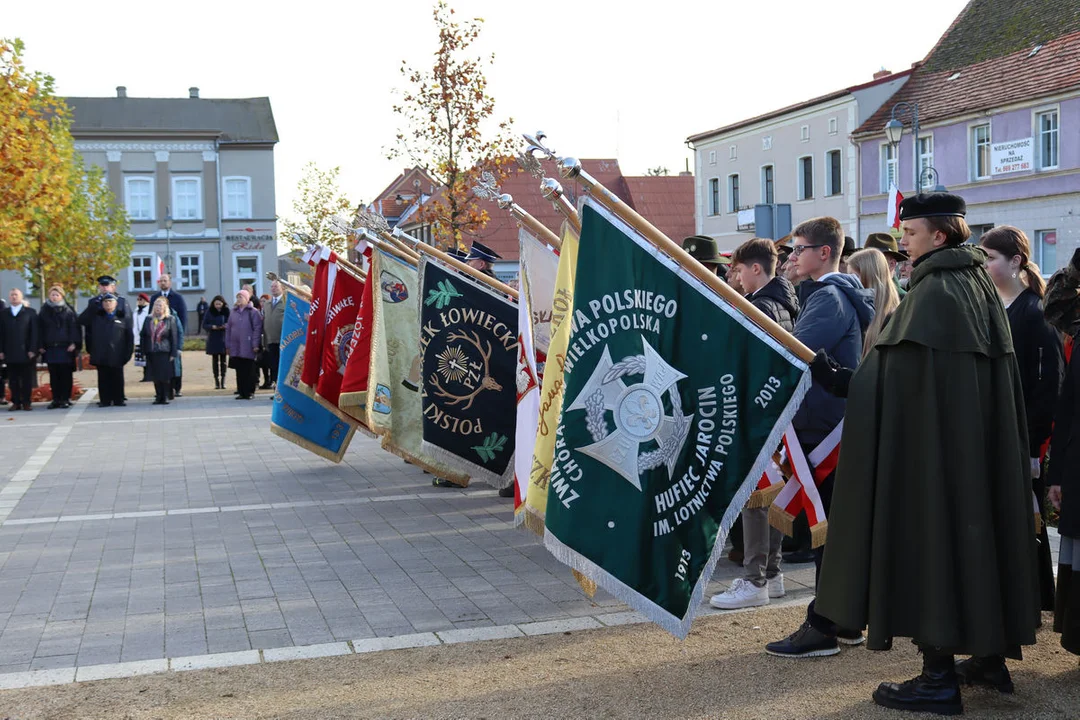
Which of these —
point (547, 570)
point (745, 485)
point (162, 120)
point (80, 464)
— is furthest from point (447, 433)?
point (162, 120)

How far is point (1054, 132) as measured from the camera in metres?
31.8

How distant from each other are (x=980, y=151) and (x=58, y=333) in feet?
88.6

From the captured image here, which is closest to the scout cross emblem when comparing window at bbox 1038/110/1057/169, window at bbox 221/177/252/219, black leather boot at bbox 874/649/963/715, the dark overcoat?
black leather boot at bbox 874/649/963/715

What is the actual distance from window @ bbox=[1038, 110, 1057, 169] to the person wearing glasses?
2937cm

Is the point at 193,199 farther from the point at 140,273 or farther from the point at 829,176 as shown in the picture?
the point at 829,176

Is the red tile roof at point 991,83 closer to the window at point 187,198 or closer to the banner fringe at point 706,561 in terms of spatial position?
the banner fringe at point 706,561

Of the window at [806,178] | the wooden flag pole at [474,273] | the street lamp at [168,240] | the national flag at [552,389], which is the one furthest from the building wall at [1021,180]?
the street lamp at [168,240]

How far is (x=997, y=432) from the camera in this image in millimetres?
4309

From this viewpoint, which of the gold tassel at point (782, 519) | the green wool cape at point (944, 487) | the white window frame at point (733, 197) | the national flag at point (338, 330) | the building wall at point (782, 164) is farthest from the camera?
the white window frame at point (733, 197)

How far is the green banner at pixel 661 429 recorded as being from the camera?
473 centimetres

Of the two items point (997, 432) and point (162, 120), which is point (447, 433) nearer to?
point (997, 432)

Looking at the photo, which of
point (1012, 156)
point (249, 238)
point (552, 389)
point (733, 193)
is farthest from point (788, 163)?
point (552, 389)

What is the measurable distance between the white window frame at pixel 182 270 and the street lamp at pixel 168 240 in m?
0.39

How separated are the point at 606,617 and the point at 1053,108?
100.0ft
